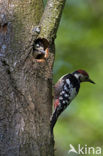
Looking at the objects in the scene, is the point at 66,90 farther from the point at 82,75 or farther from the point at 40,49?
the point at 40,49

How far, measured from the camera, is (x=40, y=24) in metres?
3.36

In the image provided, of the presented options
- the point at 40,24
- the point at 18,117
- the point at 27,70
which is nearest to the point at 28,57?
the point at 27,70

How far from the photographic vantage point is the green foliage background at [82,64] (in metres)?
5.09

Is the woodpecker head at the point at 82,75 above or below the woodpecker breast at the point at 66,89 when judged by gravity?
above

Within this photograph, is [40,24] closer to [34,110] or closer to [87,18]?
[34,110]

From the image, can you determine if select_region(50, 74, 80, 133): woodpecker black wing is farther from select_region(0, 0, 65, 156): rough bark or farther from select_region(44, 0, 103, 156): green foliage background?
select_region(0, 0, 65, 156): rough bark

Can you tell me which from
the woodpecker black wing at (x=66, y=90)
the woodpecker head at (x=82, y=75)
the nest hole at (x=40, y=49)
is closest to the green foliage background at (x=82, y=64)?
the woodpecker head at (x=82, y=75)

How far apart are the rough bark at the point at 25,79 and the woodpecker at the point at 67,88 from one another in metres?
1.02

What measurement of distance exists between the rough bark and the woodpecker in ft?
3.33

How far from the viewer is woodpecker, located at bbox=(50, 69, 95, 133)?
172 inches

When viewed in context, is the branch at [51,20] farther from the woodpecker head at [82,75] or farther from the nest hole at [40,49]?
the woodpecker head at [82,75]

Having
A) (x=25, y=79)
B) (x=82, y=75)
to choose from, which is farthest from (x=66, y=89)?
(x=25, y=79)

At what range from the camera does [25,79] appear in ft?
10.1

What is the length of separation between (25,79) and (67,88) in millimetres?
1766
